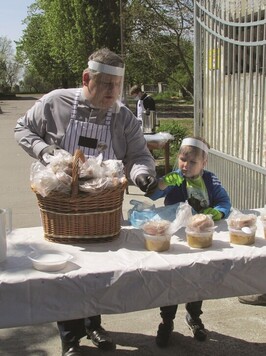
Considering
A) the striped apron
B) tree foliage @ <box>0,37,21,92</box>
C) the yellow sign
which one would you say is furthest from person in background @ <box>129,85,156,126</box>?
tree foliage @ <box>0,37,21,92</box>

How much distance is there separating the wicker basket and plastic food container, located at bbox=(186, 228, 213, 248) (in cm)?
35

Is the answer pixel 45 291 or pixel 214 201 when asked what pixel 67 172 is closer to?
pixel 45 291

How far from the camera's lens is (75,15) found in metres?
27.2

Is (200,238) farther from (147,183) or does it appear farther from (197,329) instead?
(197,329)

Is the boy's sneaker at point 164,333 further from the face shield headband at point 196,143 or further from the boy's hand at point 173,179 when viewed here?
the face shield headband at point 196,143

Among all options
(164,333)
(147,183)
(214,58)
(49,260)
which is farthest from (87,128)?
(214,58)

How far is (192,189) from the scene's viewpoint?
107 inches

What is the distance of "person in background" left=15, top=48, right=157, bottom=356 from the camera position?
8.04 feet

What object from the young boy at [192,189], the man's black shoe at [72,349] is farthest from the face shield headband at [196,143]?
the man's black shoe at [72,349]

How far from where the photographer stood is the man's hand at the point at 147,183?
2334mm

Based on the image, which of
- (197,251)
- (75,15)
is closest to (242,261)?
(197,251)

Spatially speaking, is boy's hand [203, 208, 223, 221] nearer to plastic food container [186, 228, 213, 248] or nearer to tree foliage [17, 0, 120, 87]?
plastic food container [186, 228, 213, 248]

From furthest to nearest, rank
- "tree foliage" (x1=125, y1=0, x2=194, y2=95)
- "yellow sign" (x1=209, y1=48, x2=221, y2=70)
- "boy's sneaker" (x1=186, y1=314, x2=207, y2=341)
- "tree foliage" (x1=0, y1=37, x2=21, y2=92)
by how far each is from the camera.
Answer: "tree foliage" (x1=0, y1=37, x2=21, y2=92)
"tree foliage" (x1=125, y1=0, x2=194, y2=95)
"yellow sign" (x1=209, y1=48, x2=221, y2=70)
"boy's sneaker" (x1=186, y1=314, x2=207, y2=341)

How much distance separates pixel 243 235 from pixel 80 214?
72 cm
